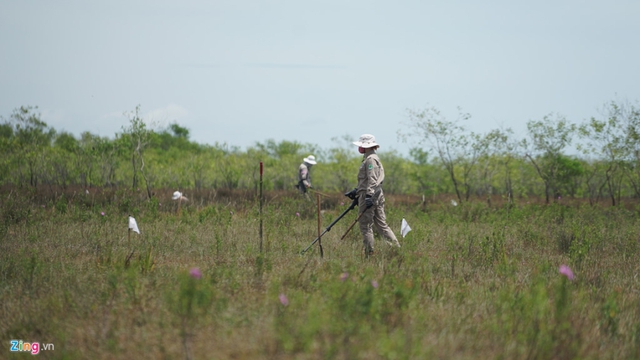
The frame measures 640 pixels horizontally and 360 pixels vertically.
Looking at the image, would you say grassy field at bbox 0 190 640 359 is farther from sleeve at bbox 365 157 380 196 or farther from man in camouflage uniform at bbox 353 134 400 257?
sleeve at bbox 365 157 380 196

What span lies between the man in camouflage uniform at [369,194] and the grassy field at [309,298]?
1.00 feet

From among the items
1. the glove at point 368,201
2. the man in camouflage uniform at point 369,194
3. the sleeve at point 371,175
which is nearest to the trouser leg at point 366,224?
the man in camouflage uniform at point 369,194

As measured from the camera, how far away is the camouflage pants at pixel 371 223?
7.85m

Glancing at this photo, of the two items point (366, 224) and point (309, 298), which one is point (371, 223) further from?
point (309, 298)

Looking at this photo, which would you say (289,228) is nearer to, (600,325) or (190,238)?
(190,238)

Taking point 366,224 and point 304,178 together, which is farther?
point 304,178

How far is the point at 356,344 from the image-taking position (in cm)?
355

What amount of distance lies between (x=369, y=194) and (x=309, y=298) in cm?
304

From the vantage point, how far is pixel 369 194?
7727mm

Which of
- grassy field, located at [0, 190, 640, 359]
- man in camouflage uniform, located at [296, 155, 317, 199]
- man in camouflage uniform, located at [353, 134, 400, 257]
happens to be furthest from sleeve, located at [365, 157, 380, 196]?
man in camouflage uniform, located at [296, 155, 317, 199]

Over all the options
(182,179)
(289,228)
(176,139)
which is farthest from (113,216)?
(176,139)

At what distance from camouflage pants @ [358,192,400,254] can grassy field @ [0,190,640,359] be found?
0.26 metres

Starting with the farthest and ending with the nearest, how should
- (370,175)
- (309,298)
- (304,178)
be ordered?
(304,178) → (370,175) → (309,298)

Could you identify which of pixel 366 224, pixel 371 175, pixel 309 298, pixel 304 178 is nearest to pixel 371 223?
pixel 366 224
